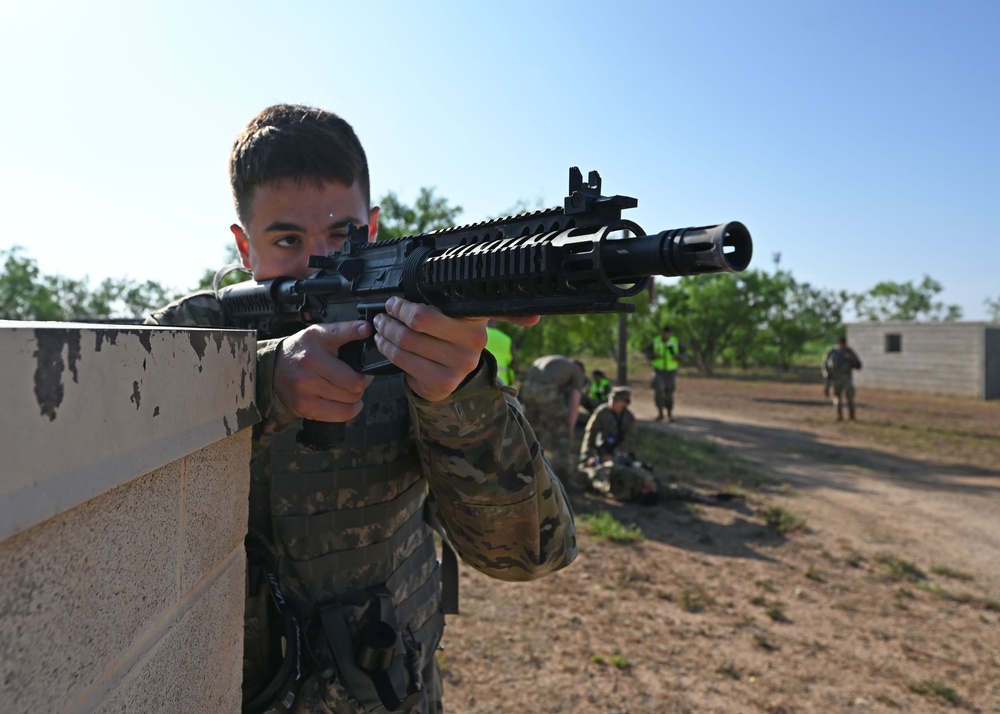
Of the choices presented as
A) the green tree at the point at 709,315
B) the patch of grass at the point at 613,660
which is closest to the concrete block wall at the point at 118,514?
the patch of grass at the point at 613,660

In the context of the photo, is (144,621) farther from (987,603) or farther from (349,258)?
(987,603)

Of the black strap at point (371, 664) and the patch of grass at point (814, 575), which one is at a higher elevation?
the black strap at point (371, 664)

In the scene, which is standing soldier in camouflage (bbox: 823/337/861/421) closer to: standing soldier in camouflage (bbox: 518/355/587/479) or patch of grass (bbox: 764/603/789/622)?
standing soldier in camouflage (bbox: 518/355/587/479)

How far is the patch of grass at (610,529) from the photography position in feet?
21.5

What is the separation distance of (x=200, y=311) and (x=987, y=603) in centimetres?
615

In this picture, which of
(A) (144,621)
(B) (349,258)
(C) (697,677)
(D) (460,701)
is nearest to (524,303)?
(B) (349,258)

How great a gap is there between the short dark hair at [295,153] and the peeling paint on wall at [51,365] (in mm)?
1417

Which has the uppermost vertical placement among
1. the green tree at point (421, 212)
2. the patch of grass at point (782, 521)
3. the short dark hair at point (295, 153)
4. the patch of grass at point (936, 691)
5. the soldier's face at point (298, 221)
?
the green tree at point (421, 212)

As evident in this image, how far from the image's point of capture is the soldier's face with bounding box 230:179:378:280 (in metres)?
2.01

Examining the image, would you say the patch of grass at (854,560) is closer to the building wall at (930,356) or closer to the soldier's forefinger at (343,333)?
the soldier's forefinger at (343,333)

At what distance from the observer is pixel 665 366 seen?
15758mm

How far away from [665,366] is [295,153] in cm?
1452

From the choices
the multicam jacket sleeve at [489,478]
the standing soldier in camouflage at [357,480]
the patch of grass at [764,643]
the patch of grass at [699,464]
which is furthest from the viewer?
the patch of grass at [699,464]

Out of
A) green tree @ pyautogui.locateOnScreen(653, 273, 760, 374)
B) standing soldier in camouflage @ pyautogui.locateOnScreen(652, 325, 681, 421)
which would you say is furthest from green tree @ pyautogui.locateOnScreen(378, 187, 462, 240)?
green tree @ pyautogui.locateOnScreen(653, 273, 760, 374)
